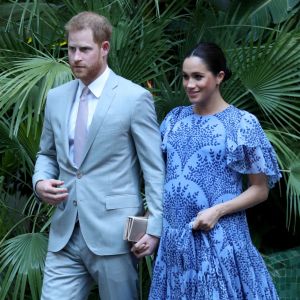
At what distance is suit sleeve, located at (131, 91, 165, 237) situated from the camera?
4.02 meters

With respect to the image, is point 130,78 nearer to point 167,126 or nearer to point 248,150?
point 167,126

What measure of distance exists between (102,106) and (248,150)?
659 mm

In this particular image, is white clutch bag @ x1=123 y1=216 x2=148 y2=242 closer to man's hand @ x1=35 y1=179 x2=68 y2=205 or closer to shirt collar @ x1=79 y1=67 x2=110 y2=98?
man's hand @ x1=35 y1=179 x2=68 y2=205

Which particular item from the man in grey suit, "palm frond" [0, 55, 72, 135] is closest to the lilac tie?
the man in grey suit

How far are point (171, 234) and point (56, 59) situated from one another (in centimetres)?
190

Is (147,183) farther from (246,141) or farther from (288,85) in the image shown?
(288,85)

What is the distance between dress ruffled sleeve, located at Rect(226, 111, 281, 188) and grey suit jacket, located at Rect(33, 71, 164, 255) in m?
0.34

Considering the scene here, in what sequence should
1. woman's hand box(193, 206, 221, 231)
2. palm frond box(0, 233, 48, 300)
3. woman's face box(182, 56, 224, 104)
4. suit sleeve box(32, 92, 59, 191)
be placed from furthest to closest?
1. palm frond box(0, 233, 48, 300)
2. suit sleeve box(32, 92, 59, 191)
3. woman's face box(182, 56, 224, 104)
4. woman's hand box(193, 206, 221, 231)

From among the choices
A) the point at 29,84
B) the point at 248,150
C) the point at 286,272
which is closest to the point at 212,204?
the point at 248,150

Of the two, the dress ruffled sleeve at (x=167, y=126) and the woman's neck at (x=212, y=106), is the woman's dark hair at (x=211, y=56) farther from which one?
the dress ruffled sleeve at (x=167, y=126)

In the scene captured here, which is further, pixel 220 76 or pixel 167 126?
pixel 167 126

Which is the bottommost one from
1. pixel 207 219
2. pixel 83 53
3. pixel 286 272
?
pixel 286 272

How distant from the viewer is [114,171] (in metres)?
4.02

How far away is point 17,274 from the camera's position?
5.00m
